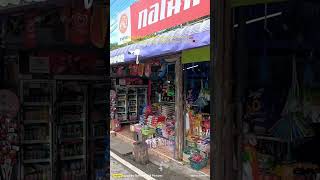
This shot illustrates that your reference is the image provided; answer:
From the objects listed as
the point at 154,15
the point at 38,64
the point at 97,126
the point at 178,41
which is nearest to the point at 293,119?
the point at 97,126

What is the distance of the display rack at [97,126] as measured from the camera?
412 cm

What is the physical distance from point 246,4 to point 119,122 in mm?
14299

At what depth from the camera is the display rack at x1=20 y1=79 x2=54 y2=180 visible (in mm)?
3891

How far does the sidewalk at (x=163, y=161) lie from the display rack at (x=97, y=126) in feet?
17.0

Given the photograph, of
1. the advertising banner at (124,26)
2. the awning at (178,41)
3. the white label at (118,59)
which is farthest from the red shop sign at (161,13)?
the white label at (118,59)

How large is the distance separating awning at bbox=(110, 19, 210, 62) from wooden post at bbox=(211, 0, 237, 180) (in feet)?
17.8

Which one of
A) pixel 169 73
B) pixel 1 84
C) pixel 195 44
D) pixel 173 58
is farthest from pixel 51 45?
pixel 169 73

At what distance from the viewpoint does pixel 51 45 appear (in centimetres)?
394

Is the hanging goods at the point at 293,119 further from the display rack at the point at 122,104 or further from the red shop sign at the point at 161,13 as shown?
the display rack at the point at 122,104

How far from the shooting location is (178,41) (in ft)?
32.6

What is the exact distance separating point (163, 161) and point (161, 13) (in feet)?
12.7

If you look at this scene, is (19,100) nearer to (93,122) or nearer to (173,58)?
(93,122)

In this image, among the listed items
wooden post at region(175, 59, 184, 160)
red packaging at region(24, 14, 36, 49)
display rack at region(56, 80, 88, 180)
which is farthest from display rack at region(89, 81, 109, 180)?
wooden post at region(175, 59, 184, 160)

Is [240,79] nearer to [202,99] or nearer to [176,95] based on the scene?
[202,99]
